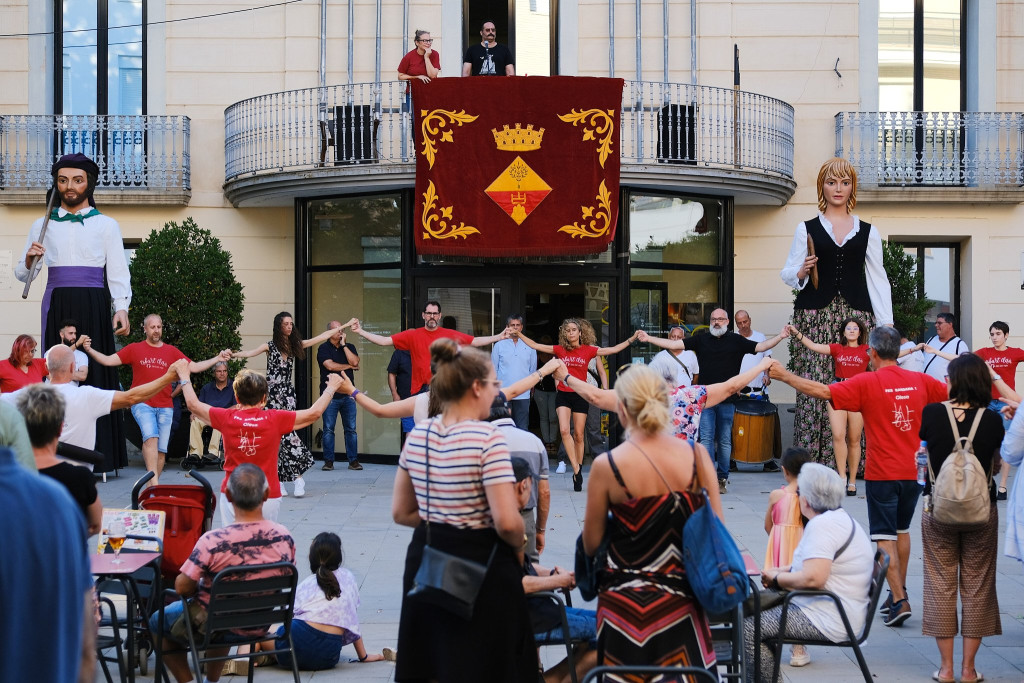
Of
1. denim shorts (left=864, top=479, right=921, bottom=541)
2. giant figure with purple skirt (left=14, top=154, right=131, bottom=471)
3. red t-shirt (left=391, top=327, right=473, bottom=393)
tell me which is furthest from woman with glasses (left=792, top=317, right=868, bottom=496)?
giant figure with purple skirt (left=14, top=154, right=131, bottom=471)

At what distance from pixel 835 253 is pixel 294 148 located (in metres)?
8.55

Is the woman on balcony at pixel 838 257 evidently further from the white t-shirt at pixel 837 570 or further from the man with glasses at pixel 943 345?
the white t-shirt at pixel 837 570

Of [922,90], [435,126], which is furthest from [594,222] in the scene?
[922,90]

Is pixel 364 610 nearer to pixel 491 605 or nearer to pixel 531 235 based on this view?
pixel 491 605

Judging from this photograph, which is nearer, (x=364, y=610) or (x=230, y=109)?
(x=364, y=610)

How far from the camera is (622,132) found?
1584 centimetres

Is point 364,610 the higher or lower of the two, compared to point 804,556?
lower

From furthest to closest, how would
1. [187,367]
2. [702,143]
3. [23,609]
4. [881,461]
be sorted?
[702,143], [881,461], [187,367], [23,609]

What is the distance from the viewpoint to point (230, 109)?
16.5 metres

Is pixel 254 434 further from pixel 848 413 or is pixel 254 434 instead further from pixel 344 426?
pixel 344 426

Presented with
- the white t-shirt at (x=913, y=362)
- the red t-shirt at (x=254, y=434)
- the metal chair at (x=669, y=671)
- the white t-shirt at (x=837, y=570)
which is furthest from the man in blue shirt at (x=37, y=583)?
the white t-shirt at (x=913, y=362)

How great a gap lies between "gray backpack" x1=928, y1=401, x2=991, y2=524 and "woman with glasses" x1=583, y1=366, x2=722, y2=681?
2.47 m

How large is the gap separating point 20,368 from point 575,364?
5969 millimetres

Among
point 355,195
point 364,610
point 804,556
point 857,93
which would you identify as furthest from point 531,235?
point 804,556
